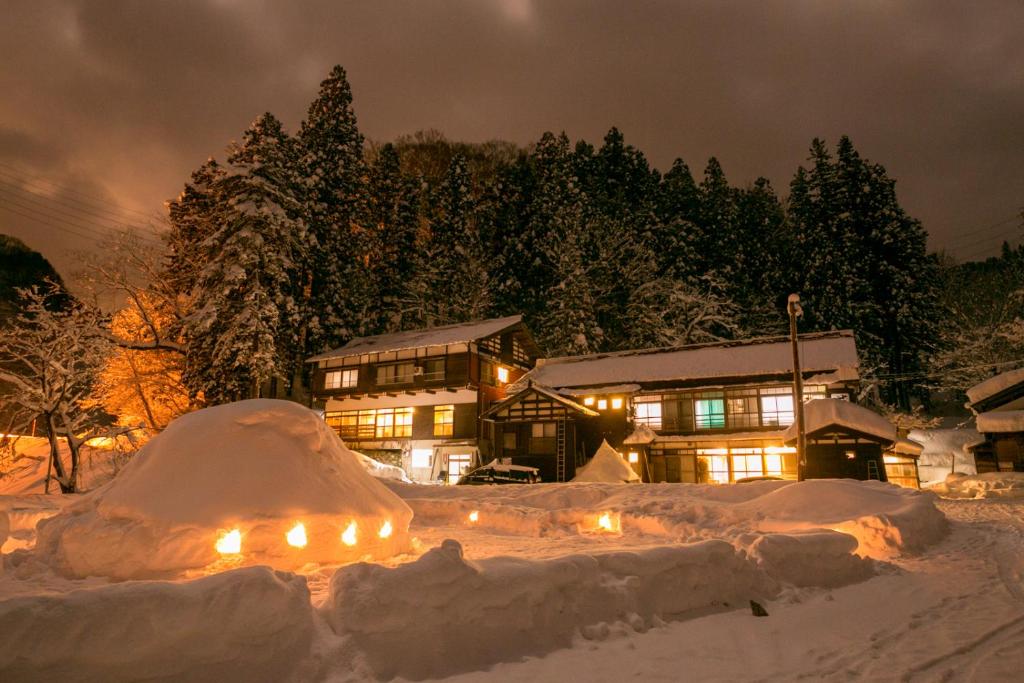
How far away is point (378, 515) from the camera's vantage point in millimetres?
9523

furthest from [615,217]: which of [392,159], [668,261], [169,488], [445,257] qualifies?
A: [169,488]

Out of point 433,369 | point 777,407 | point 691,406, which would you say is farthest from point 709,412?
point 433,369

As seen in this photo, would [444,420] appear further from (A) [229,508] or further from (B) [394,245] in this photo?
(A) [229,508]

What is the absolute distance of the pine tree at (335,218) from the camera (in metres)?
38.3

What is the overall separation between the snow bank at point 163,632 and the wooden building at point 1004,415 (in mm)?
29302

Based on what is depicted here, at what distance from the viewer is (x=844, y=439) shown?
23.5 metres

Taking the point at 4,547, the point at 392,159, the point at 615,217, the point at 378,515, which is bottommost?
the point at 4,547

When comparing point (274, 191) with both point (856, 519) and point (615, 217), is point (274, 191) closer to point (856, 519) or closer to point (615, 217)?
point (615, 217)

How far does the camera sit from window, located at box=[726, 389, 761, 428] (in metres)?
27.6

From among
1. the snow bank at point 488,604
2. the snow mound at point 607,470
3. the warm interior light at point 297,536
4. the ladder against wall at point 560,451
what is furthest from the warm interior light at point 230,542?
the ladder against wall at point 560,451

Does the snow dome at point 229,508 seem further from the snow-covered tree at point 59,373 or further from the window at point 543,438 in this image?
the window at point 543,438

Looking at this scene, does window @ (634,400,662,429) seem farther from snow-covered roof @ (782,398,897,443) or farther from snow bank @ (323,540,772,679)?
snow bank @ (323,540,772,679)

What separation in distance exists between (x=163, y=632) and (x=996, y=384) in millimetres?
31238

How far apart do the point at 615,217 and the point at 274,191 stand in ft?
82.1
